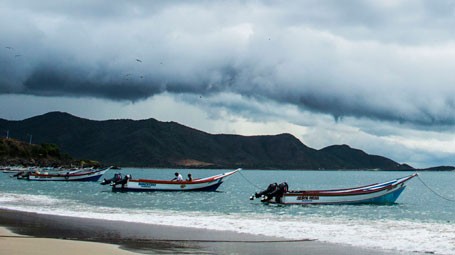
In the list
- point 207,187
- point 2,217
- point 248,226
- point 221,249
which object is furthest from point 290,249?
point 207,187

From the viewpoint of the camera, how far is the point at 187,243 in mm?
17609

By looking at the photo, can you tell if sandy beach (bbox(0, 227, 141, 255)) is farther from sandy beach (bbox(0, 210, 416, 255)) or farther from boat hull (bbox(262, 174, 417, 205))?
boat hull (bbox(262, 174, 417, 205))

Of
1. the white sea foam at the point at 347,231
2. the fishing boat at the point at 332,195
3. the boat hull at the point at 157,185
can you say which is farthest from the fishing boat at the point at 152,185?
the white sea foam at the point at 347,231

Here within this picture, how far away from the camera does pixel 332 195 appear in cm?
4200

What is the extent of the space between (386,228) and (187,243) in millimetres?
10521

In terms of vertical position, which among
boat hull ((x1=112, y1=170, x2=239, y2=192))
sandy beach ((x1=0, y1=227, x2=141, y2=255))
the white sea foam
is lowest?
sandy beach ((x1=0, y1=227, x2=141, y2=255))

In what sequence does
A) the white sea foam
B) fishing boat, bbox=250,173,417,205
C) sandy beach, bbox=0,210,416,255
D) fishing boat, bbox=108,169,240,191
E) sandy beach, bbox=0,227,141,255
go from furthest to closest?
fishing boat, bbox=108,169,240,191 → fishing boat, bbox=250,173,417,205 → the white sea foam → sandy beach, bbox=0,210,416,255 → sandy beach, bbox=0,227,141,255

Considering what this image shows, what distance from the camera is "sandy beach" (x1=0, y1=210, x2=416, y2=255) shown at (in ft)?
51.5

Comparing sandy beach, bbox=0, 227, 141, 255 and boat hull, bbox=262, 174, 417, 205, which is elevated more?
boat hull, bbox=262, 174, 417, 205

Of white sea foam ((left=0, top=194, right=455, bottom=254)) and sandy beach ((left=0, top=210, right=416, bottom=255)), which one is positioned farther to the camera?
white sea foam ((left=0, top=194, right=455, bottom=254))

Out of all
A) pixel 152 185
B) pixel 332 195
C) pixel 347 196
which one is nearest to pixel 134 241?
pixel 332 195

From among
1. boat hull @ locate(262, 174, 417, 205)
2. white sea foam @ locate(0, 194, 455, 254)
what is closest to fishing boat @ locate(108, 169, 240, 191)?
boat hull @ locate(262, 174, 417, 205)

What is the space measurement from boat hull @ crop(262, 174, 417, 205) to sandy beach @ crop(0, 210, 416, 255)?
18851mm

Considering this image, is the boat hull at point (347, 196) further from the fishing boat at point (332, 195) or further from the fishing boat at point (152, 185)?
the fishing boat at point (152, 185)
